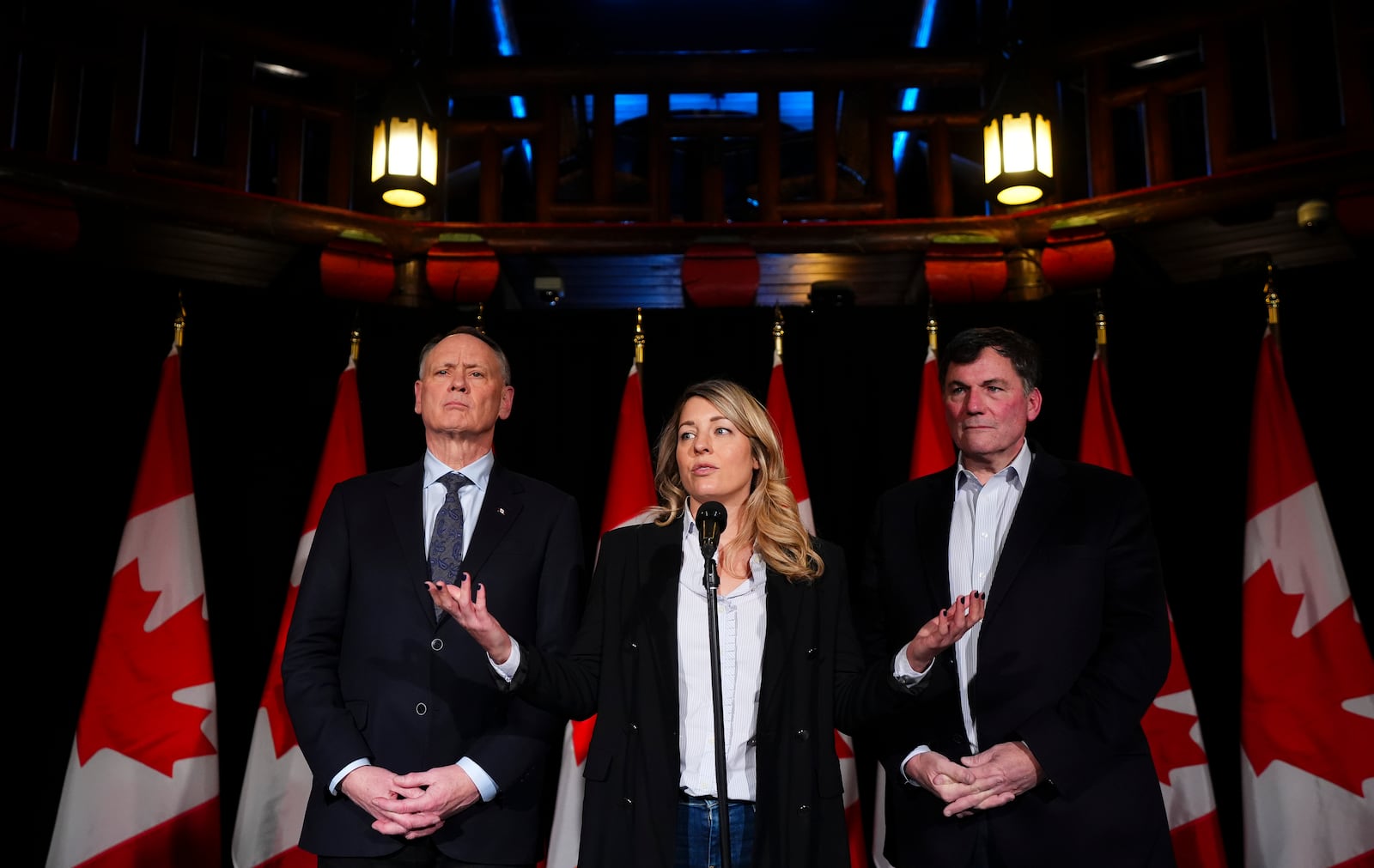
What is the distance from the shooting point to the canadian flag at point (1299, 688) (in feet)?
10.4

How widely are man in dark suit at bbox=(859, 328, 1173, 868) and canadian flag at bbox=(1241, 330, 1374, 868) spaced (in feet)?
4.48

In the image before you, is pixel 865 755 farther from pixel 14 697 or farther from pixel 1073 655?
pixel 14 697

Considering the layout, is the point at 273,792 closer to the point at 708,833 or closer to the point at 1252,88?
the point at 708,833

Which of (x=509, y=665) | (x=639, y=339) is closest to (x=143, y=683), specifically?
(x=509, y=665)

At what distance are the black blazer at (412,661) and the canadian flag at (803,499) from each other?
1049 millimetres

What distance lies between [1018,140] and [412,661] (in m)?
2.94

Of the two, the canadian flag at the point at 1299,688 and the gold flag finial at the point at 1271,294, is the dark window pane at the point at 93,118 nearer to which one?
the gold flag finial at the point at 1271,294

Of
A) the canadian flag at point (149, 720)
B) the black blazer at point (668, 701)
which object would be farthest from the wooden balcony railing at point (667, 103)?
the black blazer at point (668, 701)

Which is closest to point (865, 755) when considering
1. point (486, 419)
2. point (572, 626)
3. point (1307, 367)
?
point (572, 626)

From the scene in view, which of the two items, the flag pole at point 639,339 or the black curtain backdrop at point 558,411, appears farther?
→ the flag pole at point 639,339

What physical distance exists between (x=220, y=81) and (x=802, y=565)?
16.6ft

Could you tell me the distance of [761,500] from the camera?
247 centimetres

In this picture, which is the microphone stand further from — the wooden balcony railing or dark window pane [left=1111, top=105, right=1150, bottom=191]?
dark window pane [left=1111, top=105, right=1150, bottom=191]

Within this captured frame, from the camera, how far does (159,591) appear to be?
11.6 feet
